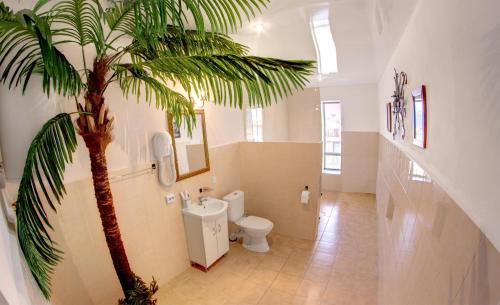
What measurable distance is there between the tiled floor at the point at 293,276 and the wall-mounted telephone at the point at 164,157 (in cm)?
119

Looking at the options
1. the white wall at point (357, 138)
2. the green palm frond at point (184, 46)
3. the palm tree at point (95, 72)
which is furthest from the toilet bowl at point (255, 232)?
the white wall at point (357, 138)

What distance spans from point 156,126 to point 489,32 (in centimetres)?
246

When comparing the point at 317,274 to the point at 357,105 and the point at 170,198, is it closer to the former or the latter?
the point at 170,198

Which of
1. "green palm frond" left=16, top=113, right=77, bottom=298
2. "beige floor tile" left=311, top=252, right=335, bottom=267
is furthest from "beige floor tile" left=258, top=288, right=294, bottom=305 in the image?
"green palm frond" left=16, top=113, right=77, bottom=298

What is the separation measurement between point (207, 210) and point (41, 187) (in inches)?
71.9

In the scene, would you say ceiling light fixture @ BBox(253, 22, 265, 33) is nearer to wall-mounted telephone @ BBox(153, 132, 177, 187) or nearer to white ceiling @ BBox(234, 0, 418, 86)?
white ceiling @ BBox(234, 0, 418, 86)

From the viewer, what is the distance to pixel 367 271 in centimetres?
267

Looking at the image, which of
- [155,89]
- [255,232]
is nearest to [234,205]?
[255,232]

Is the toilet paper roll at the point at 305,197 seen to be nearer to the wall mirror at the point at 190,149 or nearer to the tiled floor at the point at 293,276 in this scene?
the tiled floor at the point at 293,276

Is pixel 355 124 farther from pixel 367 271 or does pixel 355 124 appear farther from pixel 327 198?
pixel 367 271

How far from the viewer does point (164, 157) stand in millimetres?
2506

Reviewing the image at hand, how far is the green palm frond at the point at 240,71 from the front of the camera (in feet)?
3.84

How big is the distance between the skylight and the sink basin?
2.29 meters

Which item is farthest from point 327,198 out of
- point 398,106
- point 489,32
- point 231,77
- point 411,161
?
point 489,32
